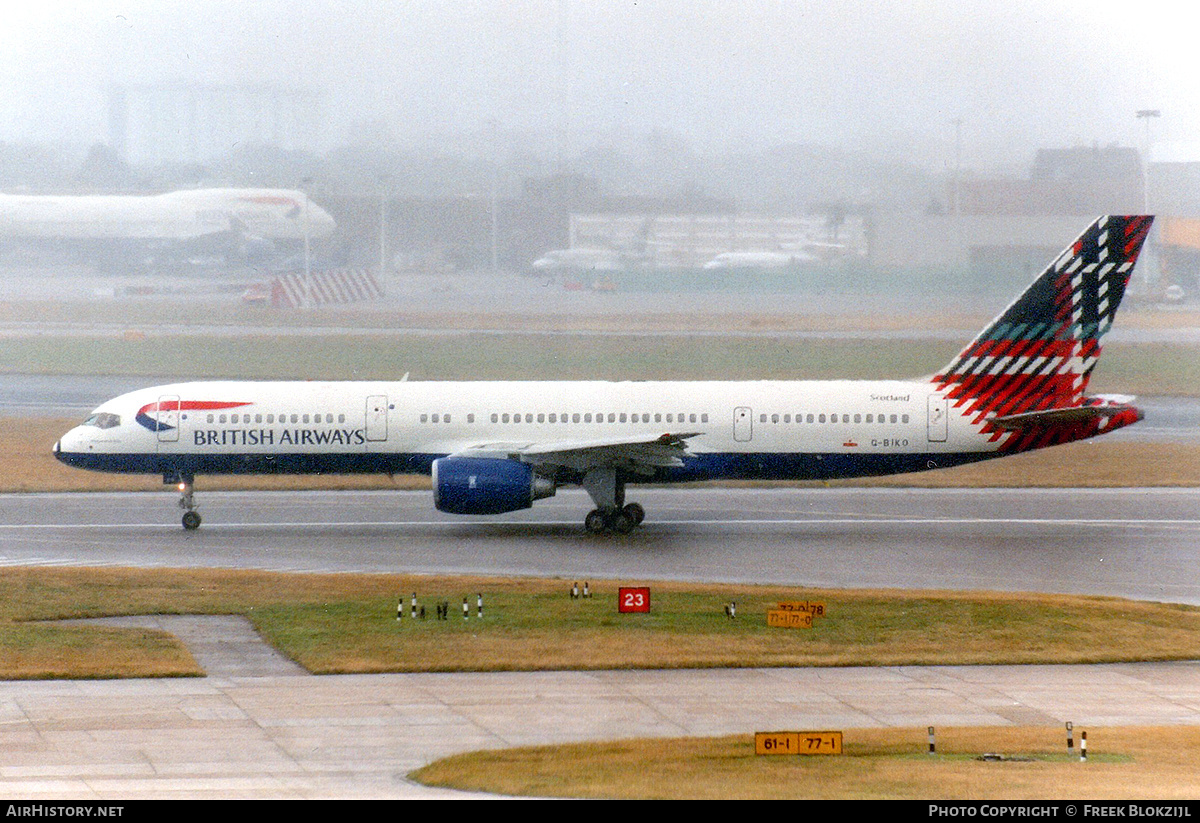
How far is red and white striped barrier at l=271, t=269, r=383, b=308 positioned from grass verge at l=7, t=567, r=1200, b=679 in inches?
1330

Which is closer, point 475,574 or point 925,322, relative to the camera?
point 475,574

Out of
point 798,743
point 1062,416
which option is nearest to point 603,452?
point 1062,416

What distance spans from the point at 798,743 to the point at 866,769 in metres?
0.96

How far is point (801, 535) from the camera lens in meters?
40.5

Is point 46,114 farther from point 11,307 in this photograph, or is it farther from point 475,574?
point 475,574

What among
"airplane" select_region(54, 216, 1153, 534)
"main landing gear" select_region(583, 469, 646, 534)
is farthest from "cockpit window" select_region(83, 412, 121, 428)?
"main landing gear" select_region(583, 469, 646, 534)

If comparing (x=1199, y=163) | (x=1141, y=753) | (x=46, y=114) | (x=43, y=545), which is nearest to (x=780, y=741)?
(x=1141, y=753)

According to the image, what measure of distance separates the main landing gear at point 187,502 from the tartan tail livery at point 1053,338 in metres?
19.8

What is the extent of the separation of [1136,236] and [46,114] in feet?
160

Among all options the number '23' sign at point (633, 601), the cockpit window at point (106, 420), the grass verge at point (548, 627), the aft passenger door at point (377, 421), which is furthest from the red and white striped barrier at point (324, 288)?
the number '23' sign at point (633, 601)

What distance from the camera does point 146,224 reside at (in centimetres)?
6994

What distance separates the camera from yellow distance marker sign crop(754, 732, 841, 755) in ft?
66.4

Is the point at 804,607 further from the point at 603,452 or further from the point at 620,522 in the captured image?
the point at 620,522

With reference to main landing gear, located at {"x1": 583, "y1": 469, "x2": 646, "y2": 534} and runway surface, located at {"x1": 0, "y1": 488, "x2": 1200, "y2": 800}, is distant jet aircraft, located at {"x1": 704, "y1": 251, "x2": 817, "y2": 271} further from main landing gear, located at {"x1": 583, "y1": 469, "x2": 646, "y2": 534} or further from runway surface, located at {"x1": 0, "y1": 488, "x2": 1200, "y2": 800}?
main landing gear, located at {"x1": 583, "y1": 469, "x2": 646, "y2": 534}
